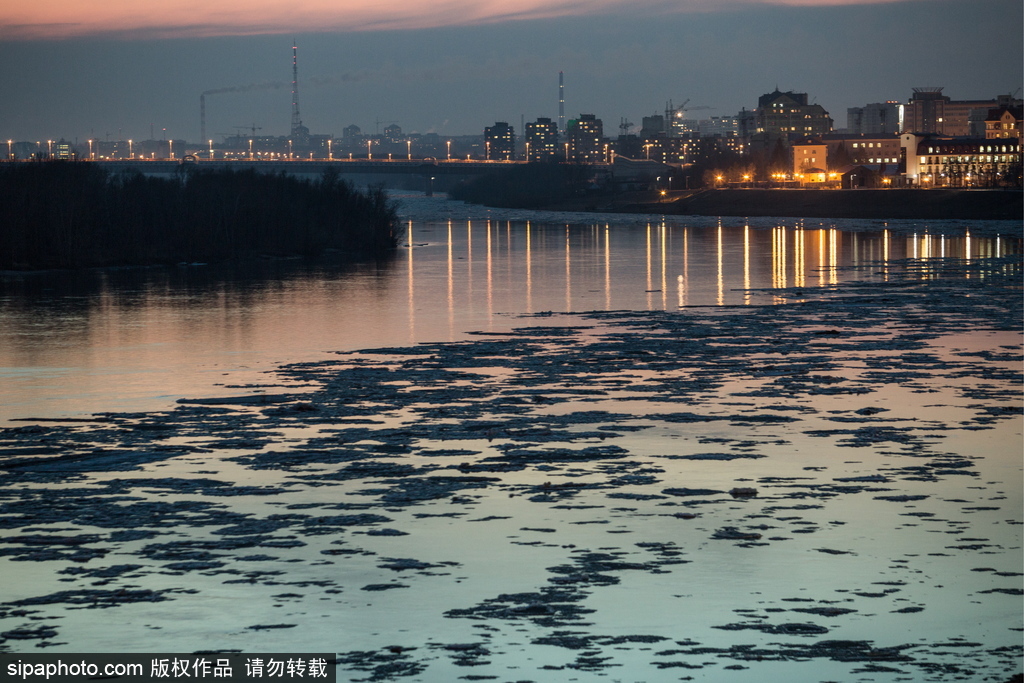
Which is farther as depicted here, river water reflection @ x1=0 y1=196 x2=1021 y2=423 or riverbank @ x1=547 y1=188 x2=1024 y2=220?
riverbank @ x1=547 y1=188 x2=1024 y2=220

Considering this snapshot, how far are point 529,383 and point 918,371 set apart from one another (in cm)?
752

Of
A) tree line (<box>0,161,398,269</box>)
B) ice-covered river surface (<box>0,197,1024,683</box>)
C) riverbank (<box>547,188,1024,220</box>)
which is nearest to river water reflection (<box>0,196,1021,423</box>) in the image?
ice-covered river surface (<box>0,197,1024,683</box>)

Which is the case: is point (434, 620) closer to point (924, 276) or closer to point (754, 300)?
point (754, 300)

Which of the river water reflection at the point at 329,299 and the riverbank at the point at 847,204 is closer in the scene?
the river water reflection at the point at 329,299

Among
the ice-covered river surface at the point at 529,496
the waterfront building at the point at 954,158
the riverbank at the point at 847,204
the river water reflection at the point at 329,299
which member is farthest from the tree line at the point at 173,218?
the waterfront building at the point at 954,158

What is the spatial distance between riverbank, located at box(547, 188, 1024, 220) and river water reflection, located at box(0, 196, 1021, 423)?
1411 inches

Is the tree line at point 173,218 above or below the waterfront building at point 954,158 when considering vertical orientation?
below

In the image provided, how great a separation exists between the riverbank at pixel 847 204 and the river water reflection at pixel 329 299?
1411 inches

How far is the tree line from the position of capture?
6319cm

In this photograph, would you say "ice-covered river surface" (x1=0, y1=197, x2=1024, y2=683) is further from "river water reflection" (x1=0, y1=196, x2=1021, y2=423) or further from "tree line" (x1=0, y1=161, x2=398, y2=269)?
"tree line" (x1=0, y1=161, x2=398, y2=269)

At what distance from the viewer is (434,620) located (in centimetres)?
1041

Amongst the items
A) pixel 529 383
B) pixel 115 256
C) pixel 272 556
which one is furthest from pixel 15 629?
pixel 115 256

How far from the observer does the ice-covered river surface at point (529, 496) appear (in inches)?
395

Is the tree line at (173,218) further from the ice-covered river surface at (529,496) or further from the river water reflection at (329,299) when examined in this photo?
the ice-covered river surface at (529,496)
